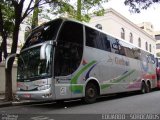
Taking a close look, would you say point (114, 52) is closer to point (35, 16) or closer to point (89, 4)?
point (89, 4)

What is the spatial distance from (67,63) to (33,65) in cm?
147

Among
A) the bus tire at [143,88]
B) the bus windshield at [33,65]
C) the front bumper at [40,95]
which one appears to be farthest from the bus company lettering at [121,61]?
the front bumper at [40,95]

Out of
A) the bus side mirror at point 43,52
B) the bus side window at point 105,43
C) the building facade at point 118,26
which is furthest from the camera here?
the building facade at point 118,26

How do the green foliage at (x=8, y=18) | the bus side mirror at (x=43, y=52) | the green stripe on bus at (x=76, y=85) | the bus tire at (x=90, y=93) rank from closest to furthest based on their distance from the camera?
the bus side mirror at (x=43, y=52) < the green stripe on bus at (x=76, y=85) < the bus tire at (x=90, y=93) < the green foliage at (x=8, y=18)

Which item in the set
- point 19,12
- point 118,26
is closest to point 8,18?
point 19,12

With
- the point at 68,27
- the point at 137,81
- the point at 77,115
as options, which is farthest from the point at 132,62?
the point at 77,115

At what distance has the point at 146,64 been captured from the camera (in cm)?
2273

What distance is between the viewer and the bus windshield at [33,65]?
38.8 ft

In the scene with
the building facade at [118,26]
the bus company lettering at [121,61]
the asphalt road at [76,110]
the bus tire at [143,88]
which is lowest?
the asphalt road at [76,110]

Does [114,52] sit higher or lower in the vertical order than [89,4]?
lower

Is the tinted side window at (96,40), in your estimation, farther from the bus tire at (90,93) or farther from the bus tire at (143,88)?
Result: the bus tire at (143,88)

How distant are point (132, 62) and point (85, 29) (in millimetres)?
6572

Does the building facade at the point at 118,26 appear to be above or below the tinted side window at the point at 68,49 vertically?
above

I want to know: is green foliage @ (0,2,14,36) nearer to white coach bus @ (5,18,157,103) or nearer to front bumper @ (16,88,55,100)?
white coach bus @ (5,18,157,103)
